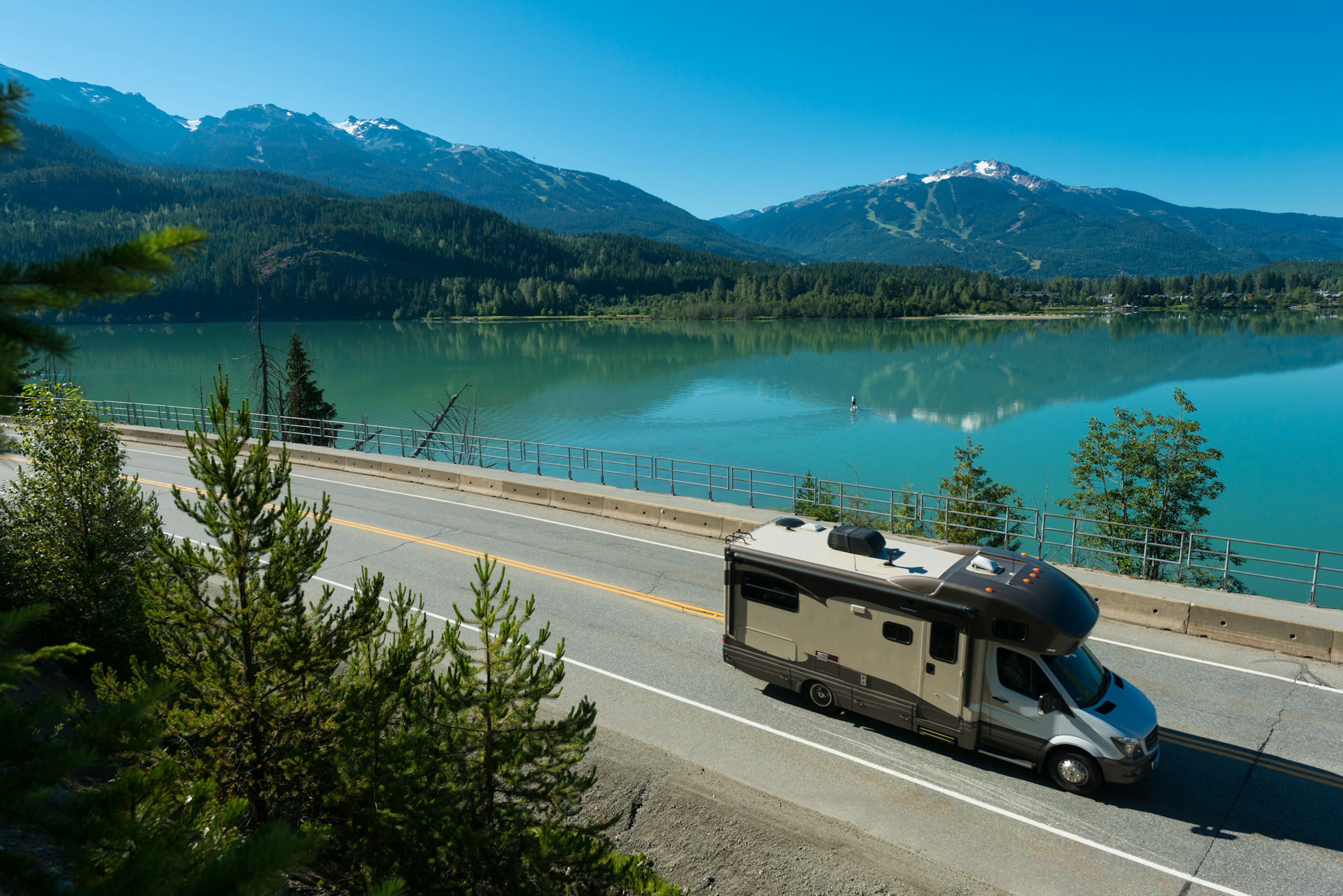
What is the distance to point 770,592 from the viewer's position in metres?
11.2

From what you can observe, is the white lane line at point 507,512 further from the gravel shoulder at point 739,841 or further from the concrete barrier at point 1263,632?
the concrete barrier at point 1263,632

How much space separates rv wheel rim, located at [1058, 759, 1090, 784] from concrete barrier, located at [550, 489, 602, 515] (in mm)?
14690

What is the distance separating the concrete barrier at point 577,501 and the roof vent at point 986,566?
13419mm

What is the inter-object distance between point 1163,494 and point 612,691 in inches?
890

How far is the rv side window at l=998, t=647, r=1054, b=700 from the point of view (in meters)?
9.30

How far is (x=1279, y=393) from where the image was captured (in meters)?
64.5

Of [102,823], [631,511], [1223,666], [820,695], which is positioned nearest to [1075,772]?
[820,695]

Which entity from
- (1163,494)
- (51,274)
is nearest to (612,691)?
(51,274)

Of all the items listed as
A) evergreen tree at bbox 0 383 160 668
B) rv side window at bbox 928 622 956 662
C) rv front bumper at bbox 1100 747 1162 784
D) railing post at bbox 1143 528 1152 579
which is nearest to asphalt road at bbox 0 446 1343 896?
rv front bumper at bbox 1100 747 1162 784

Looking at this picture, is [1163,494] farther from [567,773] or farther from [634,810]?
[567,773]

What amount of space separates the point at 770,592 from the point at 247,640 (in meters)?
6.98

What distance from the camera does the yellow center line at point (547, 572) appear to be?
1495 centimetres

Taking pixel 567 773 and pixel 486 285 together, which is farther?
pixel 486 285

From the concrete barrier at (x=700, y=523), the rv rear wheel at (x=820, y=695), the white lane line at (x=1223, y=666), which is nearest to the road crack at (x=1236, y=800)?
the white lane line at (x=1223, y=666)
